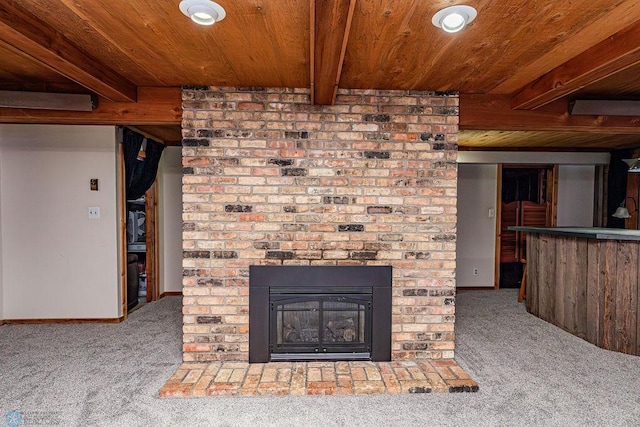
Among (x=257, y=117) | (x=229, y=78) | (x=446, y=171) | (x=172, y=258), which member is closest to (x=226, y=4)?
(x=229, y=78)

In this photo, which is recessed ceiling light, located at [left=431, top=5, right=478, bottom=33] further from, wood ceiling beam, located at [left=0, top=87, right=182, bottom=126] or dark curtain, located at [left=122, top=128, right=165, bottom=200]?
dark curtain, located at [left=122, top=128, right=165, bottom=200]

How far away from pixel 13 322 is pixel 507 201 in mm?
6406

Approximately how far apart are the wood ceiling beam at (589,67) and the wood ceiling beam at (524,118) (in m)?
0.17

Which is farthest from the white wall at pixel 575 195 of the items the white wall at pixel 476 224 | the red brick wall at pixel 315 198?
the red brick wall at pixel 315 198

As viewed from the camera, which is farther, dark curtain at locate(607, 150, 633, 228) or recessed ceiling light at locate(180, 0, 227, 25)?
dark curtain at locate(607, 150, 633, 228)

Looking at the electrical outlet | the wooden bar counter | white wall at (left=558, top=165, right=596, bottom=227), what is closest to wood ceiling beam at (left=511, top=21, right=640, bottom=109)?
the wooden bar counter

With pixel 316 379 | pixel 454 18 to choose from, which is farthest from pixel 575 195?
pixel 316 379

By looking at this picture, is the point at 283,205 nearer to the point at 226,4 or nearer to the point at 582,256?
the point at 226,4

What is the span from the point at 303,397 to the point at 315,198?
1.33m

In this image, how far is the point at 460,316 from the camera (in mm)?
3670

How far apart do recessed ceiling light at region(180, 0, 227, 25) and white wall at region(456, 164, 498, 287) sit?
13.9 ft

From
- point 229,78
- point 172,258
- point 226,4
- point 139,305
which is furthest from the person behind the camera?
point 172,258

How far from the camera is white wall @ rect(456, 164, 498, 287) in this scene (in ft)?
16.2

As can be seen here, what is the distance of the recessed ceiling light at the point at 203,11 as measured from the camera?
4.79ft
